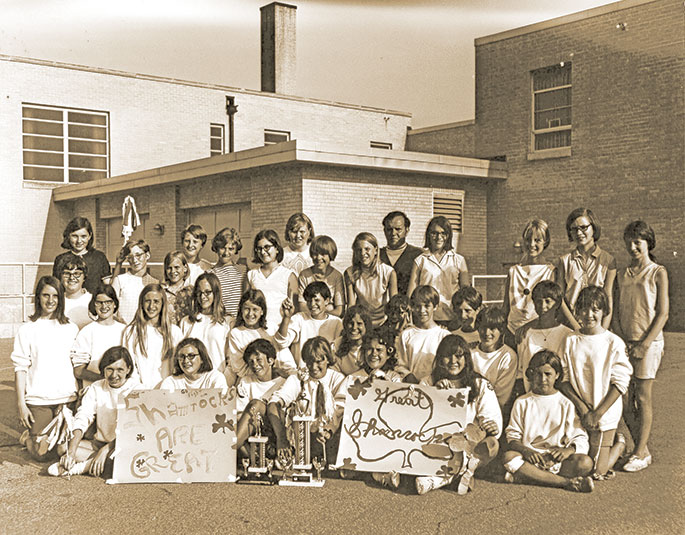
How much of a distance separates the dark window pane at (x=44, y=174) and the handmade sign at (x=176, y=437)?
63.7 ft

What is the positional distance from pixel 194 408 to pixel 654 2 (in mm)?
14543

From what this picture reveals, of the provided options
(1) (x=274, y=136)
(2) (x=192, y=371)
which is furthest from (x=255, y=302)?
(1) (x=274, y=136)

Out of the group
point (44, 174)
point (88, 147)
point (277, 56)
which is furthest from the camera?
point (277, 56)

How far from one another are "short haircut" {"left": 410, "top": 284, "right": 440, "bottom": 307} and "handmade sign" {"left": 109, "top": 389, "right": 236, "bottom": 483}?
1521mm

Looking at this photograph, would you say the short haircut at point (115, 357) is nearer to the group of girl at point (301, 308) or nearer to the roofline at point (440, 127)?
the group of girl at point (301, 308)

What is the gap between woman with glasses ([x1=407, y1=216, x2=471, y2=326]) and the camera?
6.46 m

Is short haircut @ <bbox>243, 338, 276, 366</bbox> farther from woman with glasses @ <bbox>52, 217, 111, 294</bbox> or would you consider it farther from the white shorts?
the white shorts

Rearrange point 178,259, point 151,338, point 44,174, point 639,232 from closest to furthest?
point 639,232
point 151,338
point 178,259
point 44,174

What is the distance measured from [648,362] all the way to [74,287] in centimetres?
443

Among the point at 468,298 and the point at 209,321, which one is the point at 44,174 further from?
the point at 468,298

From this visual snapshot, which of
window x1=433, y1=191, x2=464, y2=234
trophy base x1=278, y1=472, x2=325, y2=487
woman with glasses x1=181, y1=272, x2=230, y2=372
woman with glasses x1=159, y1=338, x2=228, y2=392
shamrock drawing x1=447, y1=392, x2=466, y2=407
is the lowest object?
trophy base x1=278, y1=472, x2=325, y2=487

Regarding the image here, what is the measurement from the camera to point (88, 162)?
947 inches

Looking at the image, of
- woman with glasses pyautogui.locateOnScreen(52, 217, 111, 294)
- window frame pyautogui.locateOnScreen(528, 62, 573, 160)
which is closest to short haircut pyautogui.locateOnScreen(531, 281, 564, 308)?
woman with glasses pyautogui.locateOnScreen(52, 217, 111, 294)

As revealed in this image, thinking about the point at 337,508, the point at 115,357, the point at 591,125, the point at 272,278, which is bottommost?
the point at 337,508
